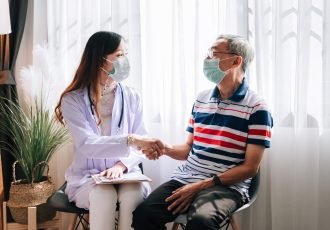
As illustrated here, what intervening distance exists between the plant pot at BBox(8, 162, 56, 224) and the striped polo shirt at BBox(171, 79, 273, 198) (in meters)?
0.90

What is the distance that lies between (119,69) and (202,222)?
0.92m

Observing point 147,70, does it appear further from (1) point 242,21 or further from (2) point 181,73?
(1) point 242,21

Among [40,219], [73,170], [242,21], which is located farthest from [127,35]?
[40,219]

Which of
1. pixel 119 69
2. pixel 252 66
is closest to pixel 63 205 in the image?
pixel 119 69

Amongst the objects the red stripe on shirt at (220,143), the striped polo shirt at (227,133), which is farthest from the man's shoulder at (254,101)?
the red stripe on shirt at (220,143)

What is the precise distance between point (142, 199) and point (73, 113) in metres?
0.56

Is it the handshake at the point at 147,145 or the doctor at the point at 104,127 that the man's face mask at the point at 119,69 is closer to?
the doctor at the point at 104,127

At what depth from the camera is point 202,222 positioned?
1594 mm

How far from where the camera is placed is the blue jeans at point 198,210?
1.62 meters

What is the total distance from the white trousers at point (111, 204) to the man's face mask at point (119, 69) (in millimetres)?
589

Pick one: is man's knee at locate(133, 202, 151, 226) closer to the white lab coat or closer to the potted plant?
the white lab coat

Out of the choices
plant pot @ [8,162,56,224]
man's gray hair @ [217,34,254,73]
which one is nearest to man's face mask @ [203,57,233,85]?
man's gray hair @ [217,34,254,73]

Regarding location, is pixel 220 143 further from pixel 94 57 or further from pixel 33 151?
pixel 33 151

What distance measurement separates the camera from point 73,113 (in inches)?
77.0
